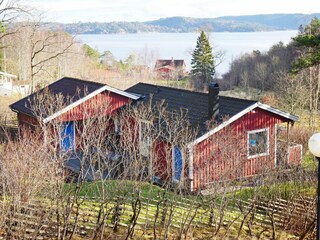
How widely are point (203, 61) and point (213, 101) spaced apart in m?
39.4

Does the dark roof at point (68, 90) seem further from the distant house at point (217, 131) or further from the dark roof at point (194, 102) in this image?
the distant house at point (217, 131)

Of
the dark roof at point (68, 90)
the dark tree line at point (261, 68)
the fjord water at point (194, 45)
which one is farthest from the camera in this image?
the fjord water at point (194, 45)

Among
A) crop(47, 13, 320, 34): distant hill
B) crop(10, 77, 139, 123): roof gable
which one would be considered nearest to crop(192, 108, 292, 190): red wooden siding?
crop(10, 77, 139, 123): roof gable

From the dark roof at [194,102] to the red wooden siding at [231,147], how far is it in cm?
47

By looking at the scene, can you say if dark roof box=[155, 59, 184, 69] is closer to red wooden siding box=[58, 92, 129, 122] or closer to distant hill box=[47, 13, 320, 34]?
distant hill box=[47, 13, 320, 34]

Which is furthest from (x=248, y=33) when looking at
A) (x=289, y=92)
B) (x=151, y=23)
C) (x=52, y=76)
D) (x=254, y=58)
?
(x=289, y=92)

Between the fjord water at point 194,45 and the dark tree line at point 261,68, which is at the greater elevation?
the fjord water at point 194,45

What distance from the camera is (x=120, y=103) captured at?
1959 cm

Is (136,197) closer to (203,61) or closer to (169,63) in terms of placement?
(203,61)

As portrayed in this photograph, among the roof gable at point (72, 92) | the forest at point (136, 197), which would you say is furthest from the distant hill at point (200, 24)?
the forest at point (136, 197)

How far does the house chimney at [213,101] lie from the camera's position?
15.2m

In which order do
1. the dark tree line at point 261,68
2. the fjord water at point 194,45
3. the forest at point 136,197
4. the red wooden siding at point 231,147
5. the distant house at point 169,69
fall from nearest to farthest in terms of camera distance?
1. the forest at point 136,197
2. the red wooden siding at point 231,147
3. the dark tree line at point 261,68
4. the fjord water at point 194,45
5. the distant house at point 169,69

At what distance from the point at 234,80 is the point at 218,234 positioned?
38800 millimetres

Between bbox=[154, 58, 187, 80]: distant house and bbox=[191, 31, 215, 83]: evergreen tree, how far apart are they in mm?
4675
